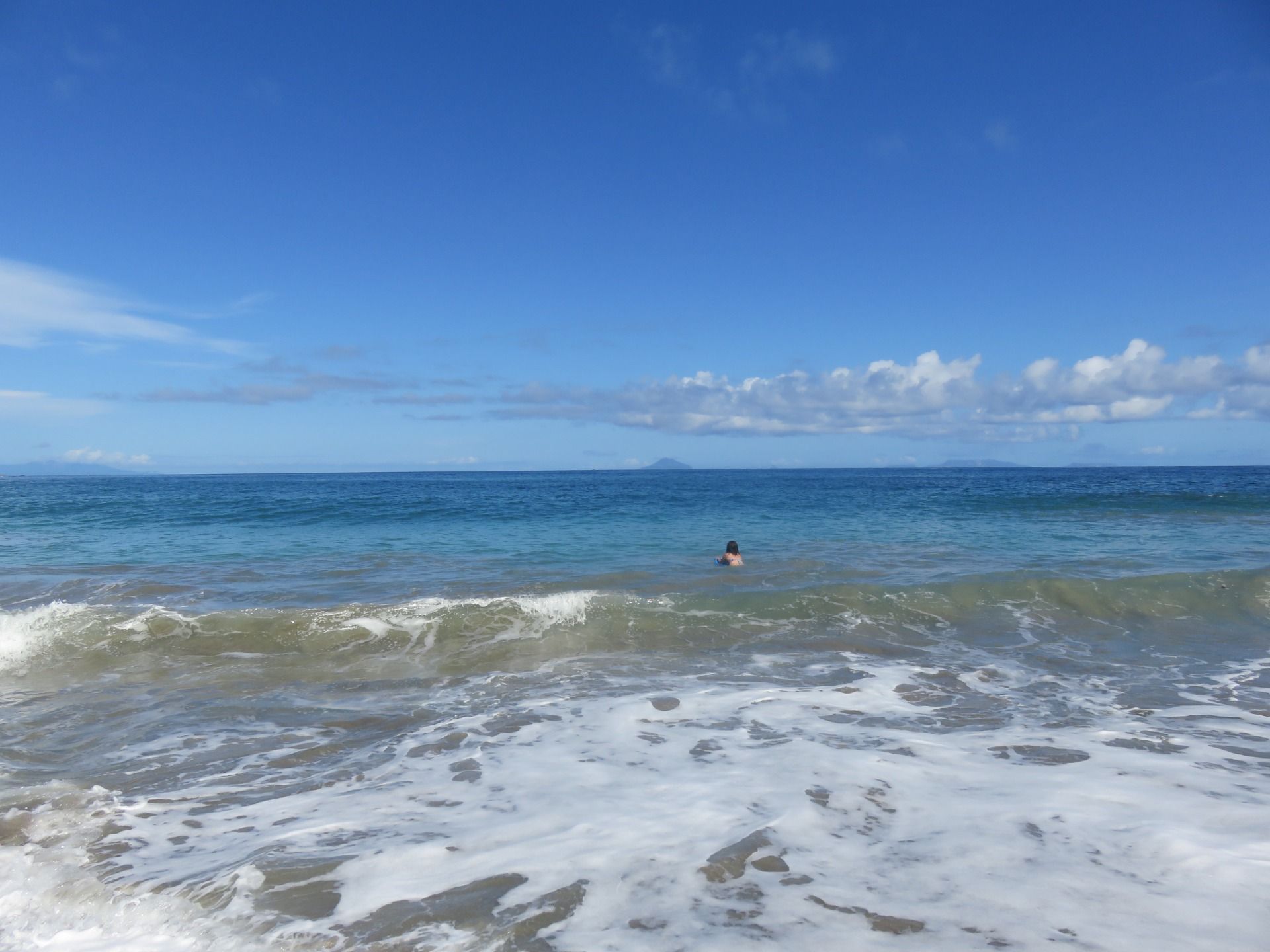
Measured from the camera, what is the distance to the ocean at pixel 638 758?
362 centimetres

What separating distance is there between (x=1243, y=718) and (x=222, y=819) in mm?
8889

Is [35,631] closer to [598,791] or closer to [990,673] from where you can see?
[598,791]

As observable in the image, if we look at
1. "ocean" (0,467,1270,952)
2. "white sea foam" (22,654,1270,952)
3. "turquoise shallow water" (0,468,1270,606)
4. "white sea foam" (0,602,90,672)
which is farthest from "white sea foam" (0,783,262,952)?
"turquoise shallow water" (0,468,1270,606)

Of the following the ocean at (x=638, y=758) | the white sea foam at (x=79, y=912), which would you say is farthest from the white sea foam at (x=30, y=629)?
the white sea foam at (x=79, y=912)

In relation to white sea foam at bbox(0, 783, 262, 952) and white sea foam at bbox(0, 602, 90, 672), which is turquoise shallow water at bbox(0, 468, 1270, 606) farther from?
white sea foam at bbox(0, 783, 262, 952)

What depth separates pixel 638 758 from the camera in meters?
5.90

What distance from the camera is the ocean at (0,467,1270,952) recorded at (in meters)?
3.62

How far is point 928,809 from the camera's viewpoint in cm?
475

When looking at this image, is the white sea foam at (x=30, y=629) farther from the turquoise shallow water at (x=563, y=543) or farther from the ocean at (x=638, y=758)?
the turquoise shallow water at (x=563, y=543)

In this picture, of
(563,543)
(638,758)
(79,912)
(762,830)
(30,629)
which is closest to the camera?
(79,912)

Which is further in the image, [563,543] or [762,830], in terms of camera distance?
[563,543]

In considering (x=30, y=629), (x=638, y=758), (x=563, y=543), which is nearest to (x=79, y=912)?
(x=638, y=758)

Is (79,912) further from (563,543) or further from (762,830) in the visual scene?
(563,543)

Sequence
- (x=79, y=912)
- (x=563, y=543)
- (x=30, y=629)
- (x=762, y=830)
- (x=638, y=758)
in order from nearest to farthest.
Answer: (x=79, y=912)
(x=762, y=830)
(x=638, y=758)
(x=30, y=629)
(x=563, y=543)
